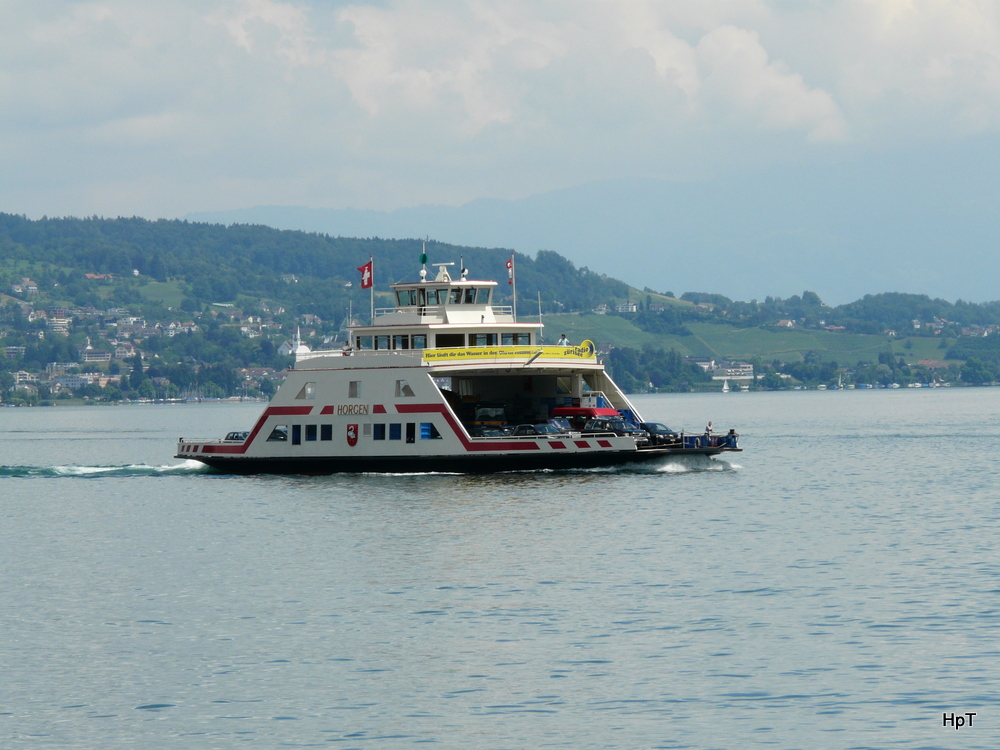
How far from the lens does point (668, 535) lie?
44.2 metres

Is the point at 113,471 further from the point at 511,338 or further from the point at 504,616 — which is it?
the point at 504,616

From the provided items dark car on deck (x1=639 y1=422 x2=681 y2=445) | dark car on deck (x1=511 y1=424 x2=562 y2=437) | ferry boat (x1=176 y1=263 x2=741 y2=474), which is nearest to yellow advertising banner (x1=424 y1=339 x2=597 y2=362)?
ferry boat (x1=176 y1=263 x2=741 y2=474)

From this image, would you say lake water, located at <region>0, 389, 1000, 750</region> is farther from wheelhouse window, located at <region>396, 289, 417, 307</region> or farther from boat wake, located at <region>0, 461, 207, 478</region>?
boat wake, located at <region>0, 461, 207, 478</region>

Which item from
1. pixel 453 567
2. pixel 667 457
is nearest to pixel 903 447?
pixel 667 457

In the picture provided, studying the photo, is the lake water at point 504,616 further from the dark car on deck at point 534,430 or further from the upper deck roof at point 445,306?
the upper deck roof at point 445,306

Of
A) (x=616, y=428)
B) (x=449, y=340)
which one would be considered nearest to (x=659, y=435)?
(x=616, y=428)

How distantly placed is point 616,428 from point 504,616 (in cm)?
2935

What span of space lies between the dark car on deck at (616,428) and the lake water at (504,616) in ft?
4.69

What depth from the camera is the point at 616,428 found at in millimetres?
60438

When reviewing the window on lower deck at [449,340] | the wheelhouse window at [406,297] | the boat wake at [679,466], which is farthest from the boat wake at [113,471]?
the boat wake at [679,466]

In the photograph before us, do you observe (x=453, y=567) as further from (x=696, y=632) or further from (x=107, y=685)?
(x=107, y=685)

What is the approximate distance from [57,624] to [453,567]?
10339 millimetres

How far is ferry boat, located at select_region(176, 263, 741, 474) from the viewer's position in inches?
2311

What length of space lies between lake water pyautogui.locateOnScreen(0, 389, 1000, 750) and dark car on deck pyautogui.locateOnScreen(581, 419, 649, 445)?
4.69 ft
